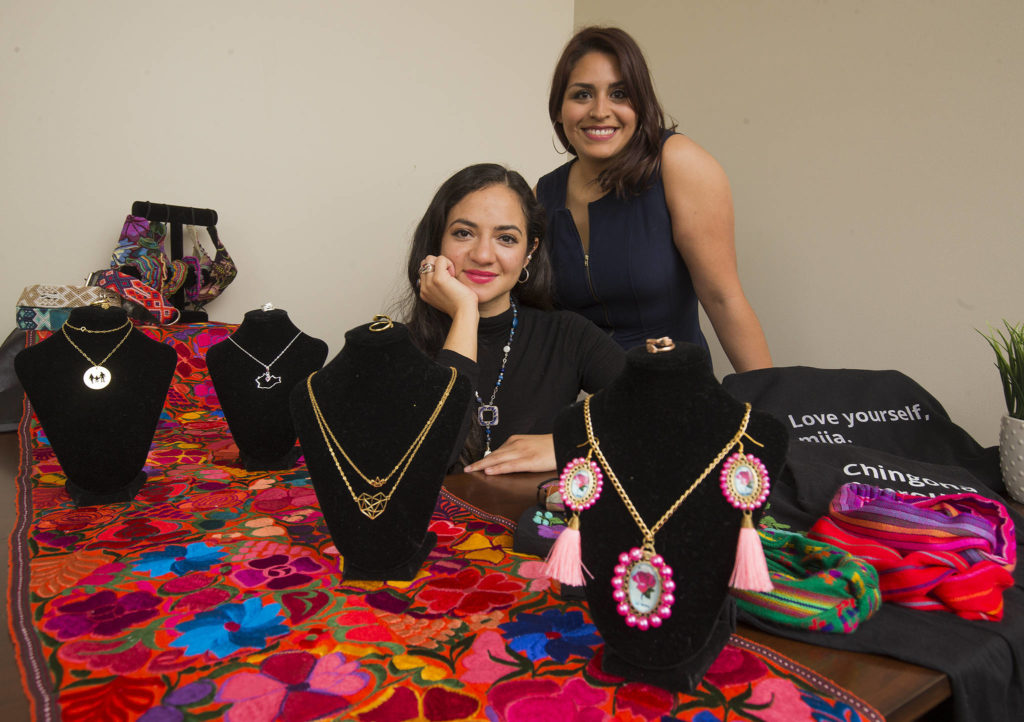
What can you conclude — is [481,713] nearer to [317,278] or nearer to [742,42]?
[317,278]

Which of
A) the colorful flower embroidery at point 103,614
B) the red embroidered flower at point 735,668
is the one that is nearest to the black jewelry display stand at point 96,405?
the colorful flower embroidery at point 103,614

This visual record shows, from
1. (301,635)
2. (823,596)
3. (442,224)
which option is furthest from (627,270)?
(301,635)

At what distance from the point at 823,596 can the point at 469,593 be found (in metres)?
0.49

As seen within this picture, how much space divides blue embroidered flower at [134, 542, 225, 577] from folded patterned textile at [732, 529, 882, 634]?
83cm

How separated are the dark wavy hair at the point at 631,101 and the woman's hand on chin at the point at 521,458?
34.0 inches

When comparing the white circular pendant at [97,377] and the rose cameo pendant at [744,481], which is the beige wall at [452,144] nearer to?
the white circular pendant at [97,377]

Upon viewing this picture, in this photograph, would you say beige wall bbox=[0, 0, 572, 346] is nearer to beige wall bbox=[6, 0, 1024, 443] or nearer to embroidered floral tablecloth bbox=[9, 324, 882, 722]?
beige wall bbox=[6, 0, 1024, 443]

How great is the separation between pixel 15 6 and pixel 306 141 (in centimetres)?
106

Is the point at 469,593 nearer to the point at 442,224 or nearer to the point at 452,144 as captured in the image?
the point at 442,224

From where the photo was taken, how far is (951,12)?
7.75ft

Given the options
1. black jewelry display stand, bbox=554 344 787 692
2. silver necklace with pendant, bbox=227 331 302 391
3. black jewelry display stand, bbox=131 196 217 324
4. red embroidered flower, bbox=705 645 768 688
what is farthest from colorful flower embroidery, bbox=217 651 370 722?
black jewelry display stand, bbox=131 196 217 324

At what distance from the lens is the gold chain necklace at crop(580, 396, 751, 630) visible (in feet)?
2.74

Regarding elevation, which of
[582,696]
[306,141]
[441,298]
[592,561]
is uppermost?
[306,141]

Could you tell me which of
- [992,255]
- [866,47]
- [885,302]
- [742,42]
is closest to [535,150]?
[742,42]
